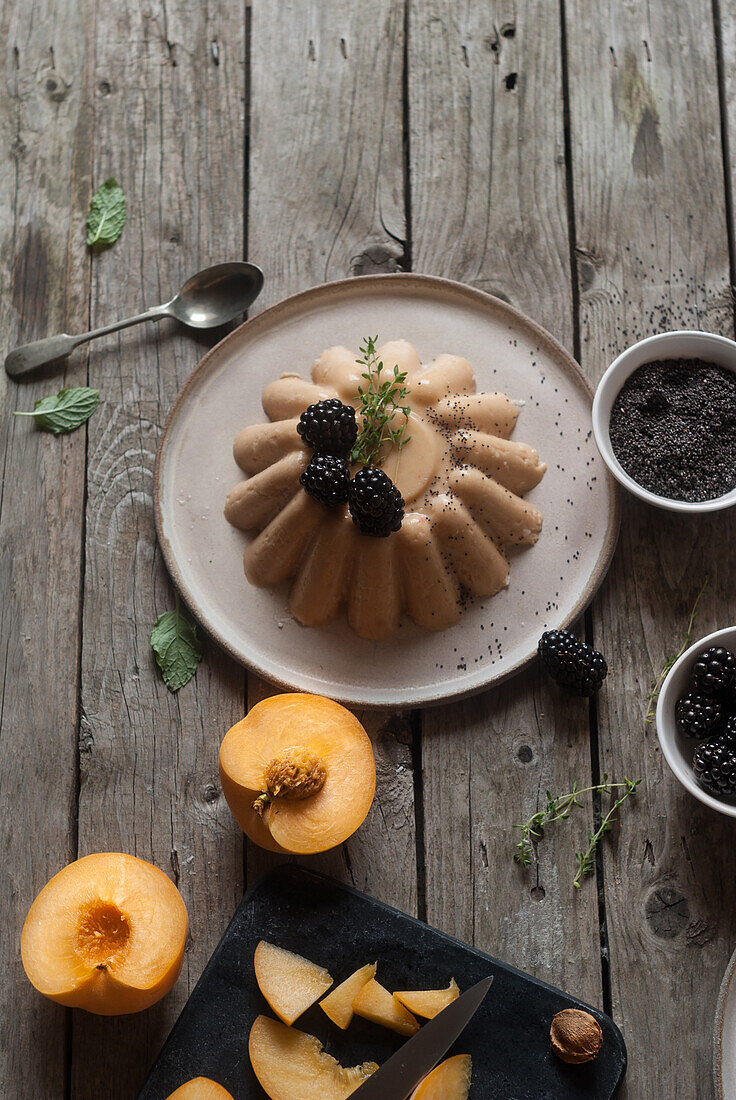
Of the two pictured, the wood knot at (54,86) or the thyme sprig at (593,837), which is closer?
the thyme sprig at (593,837)

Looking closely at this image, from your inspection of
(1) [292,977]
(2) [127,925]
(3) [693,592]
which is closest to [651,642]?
(3) [693,592]

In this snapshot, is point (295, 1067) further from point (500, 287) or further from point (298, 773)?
point (500, 287)

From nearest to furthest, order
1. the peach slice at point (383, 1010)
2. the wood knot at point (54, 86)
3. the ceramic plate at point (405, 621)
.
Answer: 1. the peach slice at point (383, 1010)
2. the ceramic plate at point (405, 621)
3. the wood knot at point (54, 86)

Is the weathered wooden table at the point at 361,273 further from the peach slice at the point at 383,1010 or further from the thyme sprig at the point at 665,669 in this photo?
the peach slice at the point at 383,1010

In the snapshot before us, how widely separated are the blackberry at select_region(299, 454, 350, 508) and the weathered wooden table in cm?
47

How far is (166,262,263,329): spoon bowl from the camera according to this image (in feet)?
7.29

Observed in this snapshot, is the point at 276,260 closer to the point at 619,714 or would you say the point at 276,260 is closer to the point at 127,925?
the point at 619,714

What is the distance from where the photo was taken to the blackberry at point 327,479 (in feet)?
6.14

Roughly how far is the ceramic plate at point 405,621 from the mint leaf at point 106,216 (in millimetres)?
437

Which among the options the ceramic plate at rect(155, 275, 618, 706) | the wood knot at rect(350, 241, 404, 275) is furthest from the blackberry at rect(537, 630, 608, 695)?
the wood knot at rect(350, 241, 404, 275)

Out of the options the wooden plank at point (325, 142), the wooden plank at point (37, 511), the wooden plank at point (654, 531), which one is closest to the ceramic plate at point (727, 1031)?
the wooden plank at point (654, 531)

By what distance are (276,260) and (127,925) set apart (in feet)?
4.95

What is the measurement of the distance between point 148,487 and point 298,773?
79cm

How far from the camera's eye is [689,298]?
2.24 m
